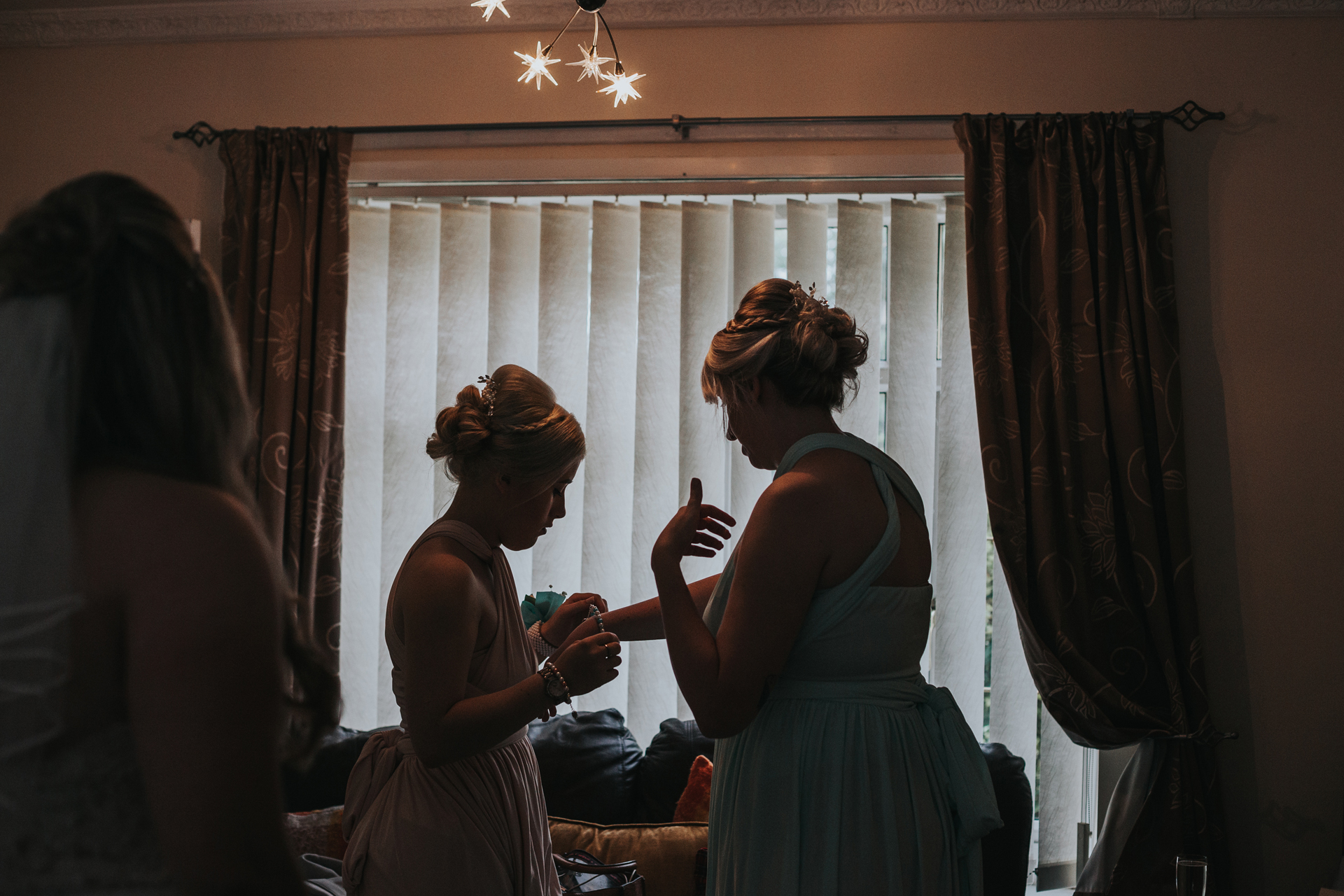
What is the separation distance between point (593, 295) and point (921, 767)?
6.71 ft

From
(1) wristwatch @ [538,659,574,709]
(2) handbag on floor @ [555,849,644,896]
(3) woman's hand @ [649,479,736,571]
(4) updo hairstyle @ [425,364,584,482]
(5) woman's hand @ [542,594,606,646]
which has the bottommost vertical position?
(2) handbag on floor @ [555,849,644,896]

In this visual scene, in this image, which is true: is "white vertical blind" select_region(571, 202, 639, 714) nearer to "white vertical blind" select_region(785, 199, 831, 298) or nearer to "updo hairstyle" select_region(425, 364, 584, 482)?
"white vertical blind" select_region(785, 199, 831, 298)

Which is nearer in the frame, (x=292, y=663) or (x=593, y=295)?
(x=292, y=663)

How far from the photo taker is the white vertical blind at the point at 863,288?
3.03m

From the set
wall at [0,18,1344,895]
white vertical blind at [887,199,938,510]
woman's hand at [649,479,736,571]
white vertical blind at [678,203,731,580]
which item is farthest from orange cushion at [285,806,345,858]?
wall at [0,18,1344,895]

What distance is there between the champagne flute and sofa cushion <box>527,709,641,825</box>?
4.67 ft

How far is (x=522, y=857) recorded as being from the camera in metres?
1.60

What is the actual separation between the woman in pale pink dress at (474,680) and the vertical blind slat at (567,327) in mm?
1360

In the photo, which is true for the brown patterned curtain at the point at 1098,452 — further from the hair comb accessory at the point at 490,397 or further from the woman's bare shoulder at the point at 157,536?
the woman's bare shoulder at the point at 157,536

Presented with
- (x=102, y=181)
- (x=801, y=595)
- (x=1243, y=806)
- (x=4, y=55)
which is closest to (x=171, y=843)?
(x=102, y=181)

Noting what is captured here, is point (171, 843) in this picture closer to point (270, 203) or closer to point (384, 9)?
point (270, 203)

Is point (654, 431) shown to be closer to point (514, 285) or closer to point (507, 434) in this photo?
point (514, 285)

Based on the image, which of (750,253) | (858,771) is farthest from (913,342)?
(858,771)

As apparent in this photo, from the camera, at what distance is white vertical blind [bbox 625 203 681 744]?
10.1 feet
